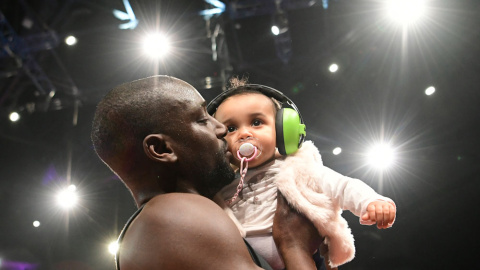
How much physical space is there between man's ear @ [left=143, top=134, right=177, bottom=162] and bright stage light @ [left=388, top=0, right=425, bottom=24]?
3673 millimetres

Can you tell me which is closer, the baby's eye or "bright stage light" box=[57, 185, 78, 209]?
the baby's eye

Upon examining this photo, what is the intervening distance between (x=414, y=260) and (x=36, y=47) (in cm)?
459

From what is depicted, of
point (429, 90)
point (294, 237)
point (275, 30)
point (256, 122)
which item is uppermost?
point (275, 30)

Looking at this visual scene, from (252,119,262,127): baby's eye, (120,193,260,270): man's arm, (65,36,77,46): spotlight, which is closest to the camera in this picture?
(120,193,260,270): man's arm

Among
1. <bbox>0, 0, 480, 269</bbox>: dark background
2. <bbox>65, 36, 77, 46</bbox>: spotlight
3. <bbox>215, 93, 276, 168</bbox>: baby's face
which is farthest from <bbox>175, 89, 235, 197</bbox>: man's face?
<bbox>65, 36, 77, 46</bbox>: spotlight

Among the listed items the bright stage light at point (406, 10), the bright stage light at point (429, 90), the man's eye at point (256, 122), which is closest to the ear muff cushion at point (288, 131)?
the man's eye at point (256, 122)

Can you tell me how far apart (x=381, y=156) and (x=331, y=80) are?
107 centimetres

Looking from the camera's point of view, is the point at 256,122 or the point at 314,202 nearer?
the point at 314,202

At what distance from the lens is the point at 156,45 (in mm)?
4621

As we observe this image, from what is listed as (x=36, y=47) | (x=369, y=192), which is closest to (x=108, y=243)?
(x=36, y=47)

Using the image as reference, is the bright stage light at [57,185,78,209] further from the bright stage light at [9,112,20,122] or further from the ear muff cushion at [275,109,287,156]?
the ear muff cushion at [275,109,287,156]

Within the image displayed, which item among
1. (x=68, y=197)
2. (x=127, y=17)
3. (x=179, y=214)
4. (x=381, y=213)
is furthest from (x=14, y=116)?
(x=381, y=213)

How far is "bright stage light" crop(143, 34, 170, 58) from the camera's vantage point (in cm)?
454

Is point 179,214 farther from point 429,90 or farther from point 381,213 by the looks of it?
point 429,90
